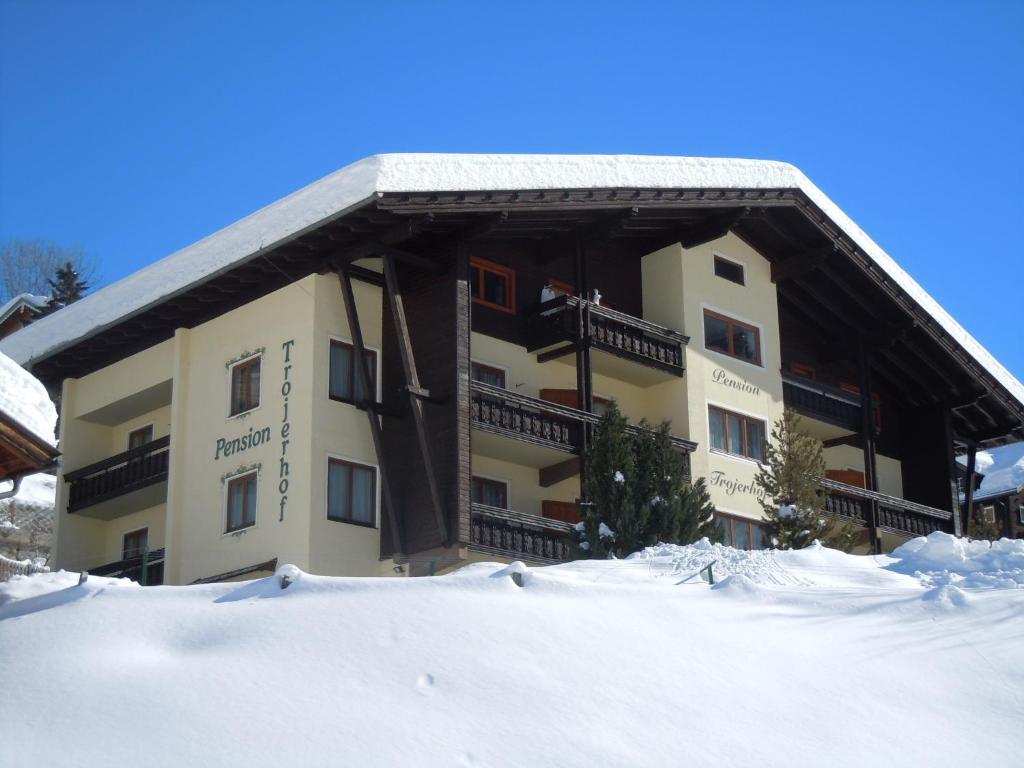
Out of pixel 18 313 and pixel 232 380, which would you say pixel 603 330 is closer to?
pixel 232 380

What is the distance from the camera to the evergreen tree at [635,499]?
82.4 ft

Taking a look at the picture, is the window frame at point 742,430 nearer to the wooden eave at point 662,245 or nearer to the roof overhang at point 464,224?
the wooden eave at point 662,245

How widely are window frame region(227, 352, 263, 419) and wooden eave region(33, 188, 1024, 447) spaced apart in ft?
4.01

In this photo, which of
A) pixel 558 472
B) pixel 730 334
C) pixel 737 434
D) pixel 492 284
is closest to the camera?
pixel 558 472

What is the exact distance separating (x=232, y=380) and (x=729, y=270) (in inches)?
457

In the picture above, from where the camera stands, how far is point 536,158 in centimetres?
2850

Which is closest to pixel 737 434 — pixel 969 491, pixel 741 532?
pixel 741 532

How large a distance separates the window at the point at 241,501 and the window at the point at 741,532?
9.46 meters

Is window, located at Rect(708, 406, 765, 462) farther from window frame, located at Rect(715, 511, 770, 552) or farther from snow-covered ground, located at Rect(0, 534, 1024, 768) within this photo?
snow-covered ground, located at Rect(0, 534, 1024, 768)

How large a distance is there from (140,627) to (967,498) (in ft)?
92.8

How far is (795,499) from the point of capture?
27656mm

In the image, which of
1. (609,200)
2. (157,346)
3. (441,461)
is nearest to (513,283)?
(609,200)

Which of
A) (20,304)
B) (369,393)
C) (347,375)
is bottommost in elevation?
(369,393)

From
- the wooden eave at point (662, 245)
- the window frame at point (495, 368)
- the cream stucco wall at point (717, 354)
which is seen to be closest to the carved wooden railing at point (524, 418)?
the window frame at point (495, 368)
